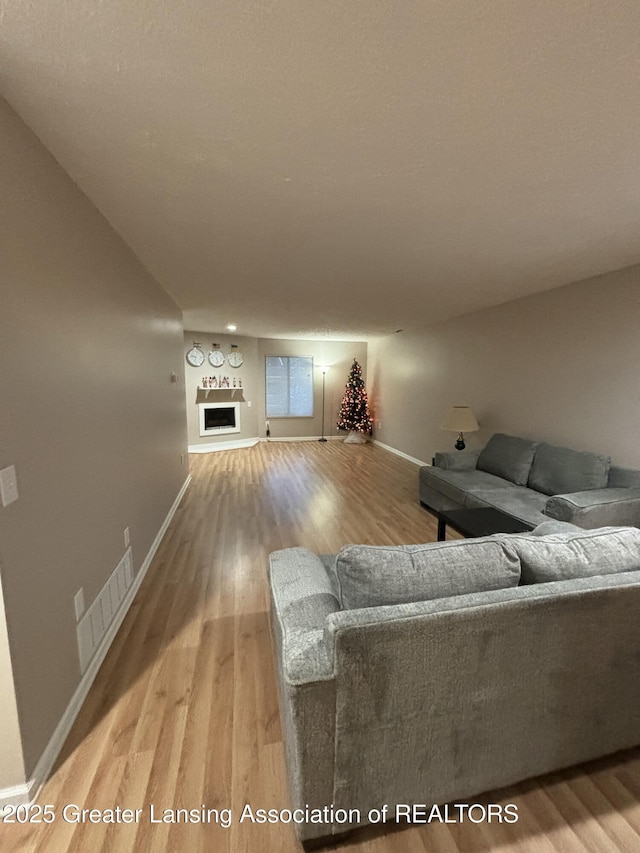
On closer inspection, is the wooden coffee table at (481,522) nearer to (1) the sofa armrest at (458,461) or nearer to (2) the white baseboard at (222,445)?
(1) the sofa armrest at (458,461)

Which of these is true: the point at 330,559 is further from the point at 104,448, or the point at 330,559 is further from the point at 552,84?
the point at 552,84

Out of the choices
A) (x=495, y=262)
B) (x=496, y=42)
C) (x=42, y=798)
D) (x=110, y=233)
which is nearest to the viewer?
(x=496, y=42)

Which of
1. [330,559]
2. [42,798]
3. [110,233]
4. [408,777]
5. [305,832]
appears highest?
[110,233]

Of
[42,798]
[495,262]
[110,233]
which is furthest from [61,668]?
[495,262]

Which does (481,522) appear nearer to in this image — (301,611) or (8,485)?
(301,611)

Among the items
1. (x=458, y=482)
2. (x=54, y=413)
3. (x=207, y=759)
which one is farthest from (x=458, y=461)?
(x=54, y=413)

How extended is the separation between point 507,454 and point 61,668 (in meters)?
3.94

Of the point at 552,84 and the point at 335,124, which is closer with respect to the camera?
the point at 552,84

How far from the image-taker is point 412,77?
1.08 metres

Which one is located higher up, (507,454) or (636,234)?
(636,234)

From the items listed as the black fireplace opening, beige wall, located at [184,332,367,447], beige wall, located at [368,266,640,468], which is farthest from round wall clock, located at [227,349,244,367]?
beige wall, located at [368,266,640,468]

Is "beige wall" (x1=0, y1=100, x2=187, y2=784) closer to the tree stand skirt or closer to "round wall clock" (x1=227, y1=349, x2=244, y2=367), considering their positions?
"round wall clock" (x1=227, y1=349, x2=244, y2=367)

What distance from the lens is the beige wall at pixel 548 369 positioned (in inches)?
118

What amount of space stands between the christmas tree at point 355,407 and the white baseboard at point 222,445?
212 centimetres
